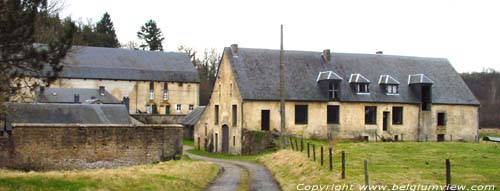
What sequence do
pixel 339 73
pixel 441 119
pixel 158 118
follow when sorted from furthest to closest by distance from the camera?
pixel 158 118 < pixel 441 119 < pixel 339 73

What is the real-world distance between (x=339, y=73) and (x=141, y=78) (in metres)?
32.4

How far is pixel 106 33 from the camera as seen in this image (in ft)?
338

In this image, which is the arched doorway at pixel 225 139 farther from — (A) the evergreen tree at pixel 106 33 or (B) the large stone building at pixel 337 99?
(A) the evergreen tree at pixel 106 33

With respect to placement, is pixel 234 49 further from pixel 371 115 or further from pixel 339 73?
pixel 371 115

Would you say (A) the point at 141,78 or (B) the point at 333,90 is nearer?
(B) the point at 333,90

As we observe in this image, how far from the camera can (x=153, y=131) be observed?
33.3 m

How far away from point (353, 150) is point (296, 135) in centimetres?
1361

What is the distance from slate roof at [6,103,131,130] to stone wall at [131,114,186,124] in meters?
25.1

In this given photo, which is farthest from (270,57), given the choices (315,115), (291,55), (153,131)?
(153,131)

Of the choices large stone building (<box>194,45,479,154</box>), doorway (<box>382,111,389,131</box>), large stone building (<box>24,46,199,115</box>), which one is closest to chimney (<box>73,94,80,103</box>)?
large stone building (<box>24,46,199,115</box>)

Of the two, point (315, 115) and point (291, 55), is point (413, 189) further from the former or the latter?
point (291, 55)

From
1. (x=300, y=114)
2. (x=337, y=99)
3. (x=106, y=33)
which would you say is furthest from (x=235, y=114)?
(x=106, y=33)

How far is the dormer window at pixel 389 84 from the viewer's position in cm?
4738

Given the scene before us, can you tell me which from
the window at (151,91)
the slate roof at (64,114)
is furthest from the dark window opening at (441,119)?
the window at (151,91)
